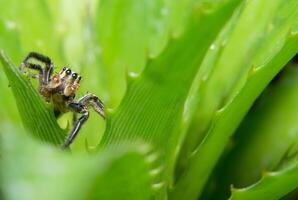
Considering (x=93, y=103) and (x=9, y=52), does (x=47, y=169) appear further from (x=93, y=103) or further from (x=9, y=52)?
(x=9, y=52)

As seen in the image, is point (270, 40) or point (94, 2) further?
point (94, 2)

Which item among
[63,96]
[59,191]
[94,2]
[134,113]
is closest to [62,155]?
[59,191]

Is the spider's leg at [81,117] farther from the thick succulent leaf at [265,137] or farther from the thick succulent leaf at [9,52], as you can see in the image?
the thick succulent leaf at [265,137]

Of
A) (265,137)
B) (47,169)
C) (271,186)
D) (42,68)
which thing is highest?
(47,169)

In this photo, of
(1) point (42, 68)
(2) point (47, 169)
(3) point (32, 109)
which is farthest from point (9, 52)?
(2) point (47, 169)

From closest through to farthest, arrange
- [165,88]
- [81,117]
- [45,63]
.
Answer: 1. [165,88]
2. [81,117]
3. [45,63]

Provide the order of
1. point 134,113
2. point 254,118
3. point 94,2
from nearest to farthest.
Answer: point 134,113, point 254,118, point 94,2

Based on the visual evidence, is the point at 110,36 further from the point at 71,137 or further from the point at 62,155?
the point at 62,155

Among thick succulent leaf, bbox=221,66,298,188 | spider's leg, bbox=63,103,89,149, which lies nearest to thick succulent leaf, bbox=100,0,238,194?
spider's leg, bbox=63,103,89,149
